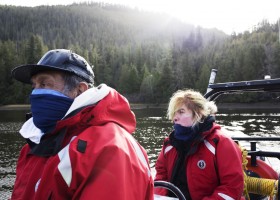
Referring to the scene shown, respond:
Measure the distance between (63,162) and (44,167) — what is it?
0.15 meters

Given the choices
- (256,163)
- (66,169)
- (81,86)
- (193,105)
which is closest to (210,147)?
(193,105)

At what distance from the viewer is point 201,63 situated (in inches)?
3398

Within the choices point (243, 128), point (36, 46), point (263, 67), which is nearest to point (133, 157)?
point (243, 128)

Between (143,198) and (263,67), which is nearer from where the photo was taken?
(143,198)

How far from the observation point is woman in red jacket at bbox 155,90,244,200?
3.14 m

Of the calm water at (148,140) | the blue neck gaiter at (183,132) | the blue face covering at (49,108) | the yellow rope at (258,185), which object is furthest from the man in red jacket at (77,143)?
the calm water at (148,140)

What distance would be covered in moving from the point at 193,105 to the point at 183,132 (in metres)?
0.32

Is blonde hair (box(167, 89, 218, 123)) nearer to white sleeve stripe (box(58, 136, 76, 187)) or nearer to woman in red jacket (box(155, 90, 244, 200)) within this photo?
woman in red jacket (box(155, 90, 244, 200))

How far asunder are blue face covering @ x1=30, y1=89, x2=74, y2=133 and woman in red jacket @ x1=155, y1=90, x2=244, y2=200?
2.02 metres

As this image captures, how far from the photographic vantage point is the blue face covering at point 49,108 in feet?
4.93

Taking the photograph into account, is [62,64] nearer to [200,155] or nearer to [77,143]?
[77,143]

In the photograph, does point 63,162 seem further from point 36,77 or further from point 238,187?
point 238,187

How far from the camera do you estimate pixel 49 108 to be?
1.50m

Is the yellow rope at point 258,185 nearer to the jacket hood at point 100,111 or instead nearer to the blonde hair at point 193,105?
the blonde hair at point 193,105
